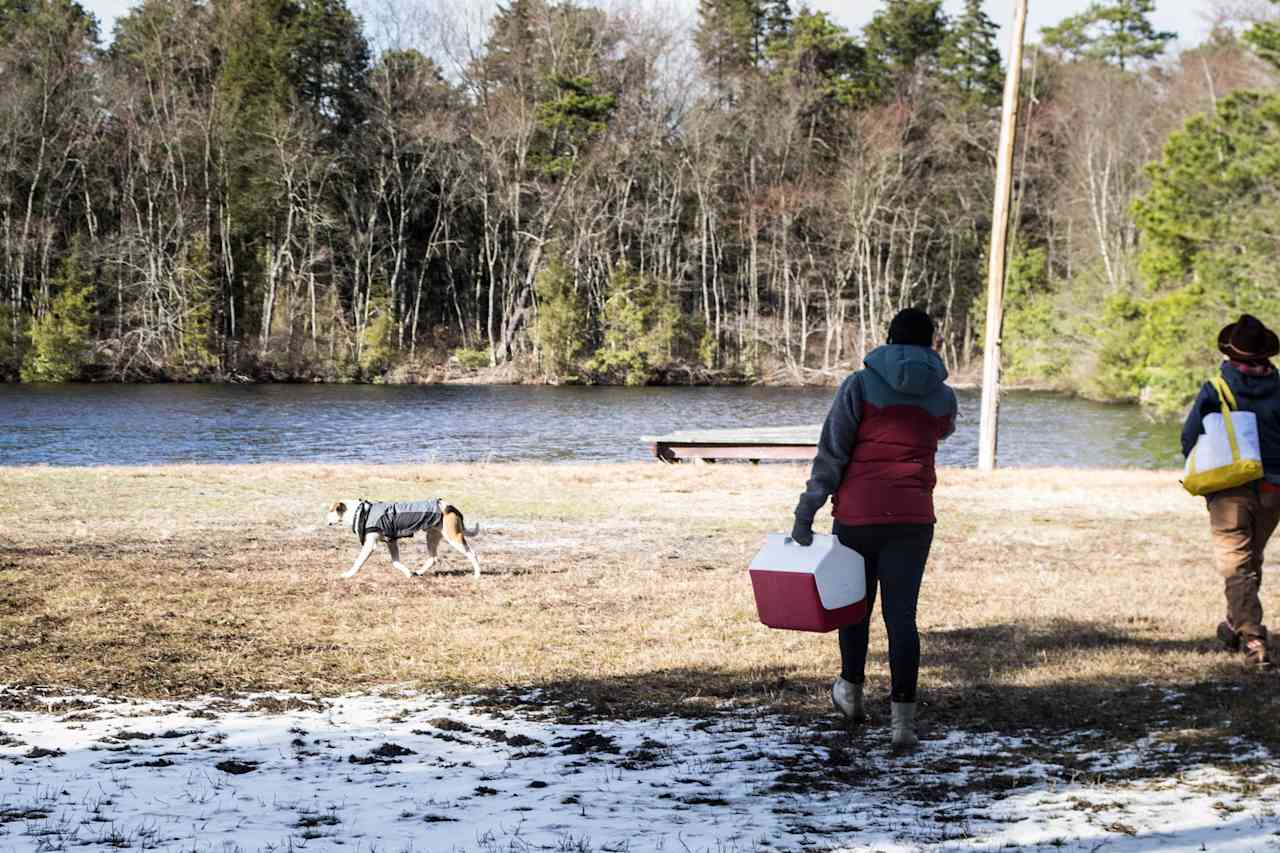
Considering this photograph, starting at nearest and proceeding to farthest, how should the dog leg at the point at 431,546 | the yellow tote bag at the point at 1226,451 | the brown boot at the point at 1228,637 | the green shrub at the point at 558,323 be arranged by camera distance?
the yellow tote bag at the point at 1226,451 → the brown boot at the point at 1228,637 → the dog leg at the point at 431,546 → the green shrub at the point at 558,323

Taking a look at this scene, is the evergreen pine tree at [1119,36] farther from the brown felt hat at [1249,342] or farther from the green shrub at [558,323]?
the brown felt hat at [1249,342]

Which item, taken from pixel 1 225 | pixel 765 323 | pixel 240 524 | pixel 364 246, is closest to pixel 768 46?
pixel 765 323

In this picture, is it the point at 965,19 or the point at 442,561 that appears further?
the point at 965,19

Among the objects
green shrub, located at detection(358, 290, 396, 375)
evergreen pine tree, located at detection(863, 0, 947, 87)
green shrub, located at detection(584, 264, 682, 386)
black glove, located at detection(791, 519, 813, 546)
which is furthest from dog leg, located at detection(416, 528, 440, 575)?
evergreen pine tree, located at detection(863, 0, 947, 87)

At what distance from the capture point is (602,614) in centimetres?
894

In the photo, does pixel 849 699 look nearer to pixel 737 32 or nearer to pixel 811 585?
pixel 811 585

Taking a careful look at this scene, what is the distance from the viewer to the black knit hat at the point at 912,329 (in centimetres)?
550

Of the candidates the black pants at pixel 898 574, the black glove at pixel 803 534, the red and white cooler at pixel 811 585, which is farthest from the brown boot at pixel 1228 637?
the black glove at pixel 803 534

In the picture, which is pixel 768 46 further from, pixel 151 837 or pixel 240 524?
pixel 151 837

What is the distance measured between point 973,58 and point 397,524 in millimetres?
65134

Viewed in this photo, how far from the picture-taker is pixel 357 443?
29781 mm

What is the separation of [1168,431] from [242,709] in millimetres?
34657

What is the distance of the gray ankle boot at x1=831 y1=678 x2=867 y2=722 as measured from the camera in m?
5.95

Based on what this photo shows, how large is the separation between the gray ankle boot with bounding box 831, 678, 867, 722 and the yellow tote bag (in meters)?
2.50
